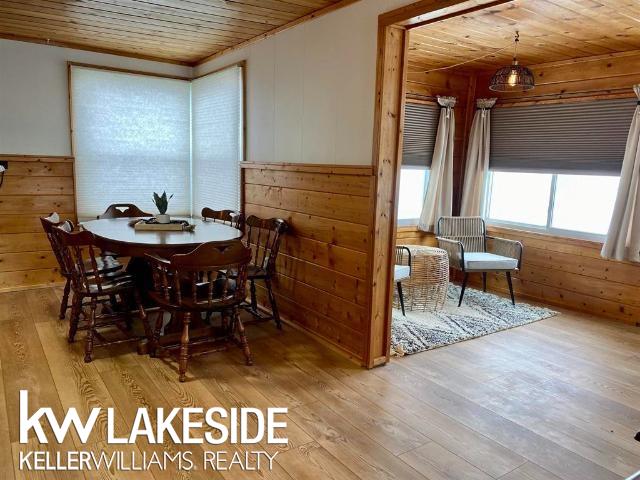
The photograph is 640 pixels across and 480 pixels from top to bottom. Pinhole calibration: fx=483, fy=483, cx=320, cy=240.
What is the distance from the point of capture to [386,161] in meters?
2.91

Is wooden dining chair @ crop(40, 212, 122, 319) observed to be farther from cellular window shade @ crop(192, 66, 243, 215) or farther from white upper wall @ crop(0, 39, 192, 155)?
white upper wall @ crop(0, 39, 192, 155)

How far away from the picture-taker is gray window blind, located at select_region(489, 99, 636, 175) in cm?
426

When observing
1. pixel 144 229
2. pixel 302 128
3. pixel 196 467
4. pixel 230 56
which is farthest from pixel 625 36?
pixel 196 467

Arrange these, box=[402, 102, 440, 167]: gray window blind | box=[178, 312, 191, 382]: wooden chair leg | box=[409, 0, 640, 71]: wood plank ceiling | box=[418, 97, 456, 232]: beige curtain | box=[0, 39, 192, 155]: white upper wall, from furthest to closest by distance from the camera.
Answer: box=[418, 97, 456, 232]: beige curtain
box=[402, 102, 440, 167]: gray window blind
box=[0, 39, 192, 155]: white upper wall
box=[409, 0, 640, 71]: wood plank ceiling
box=[178, 312, 191, 382]: wooden chair leg

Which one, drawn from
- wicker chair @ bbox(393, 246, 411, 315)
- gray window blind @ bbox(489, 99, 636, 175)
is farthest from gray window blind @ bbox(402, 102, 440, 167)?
wicker chair @ bbox(393, 246, 411, 315)

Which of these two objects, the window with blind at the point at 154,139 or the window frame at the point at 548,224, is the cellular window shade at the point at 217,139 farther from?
the window frame at the point at 548,224

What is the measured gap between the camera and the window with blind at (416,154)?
5.15m

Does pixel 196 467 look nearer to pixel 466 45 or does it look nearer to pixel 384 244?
pixel 384 244

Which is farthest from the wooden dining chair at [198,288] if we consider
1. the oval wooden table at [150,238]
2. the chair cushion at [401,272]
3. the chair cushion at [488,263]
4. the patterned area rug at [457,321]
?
the chair cushion at [488,263]

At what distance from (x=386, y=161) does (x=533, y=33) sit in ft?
6.03

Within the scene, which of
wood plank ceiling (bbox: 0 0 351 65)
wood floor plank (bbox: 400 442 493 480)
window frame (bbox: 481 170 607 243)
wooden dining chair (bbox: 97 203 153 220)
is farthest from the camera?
window frame (bbox: 481 170 607 243)

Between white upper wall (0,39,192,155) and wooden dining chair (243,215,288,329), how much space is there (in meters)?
2.15

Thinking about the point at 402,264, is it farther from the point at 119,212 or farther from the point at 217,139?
the point at 119,212

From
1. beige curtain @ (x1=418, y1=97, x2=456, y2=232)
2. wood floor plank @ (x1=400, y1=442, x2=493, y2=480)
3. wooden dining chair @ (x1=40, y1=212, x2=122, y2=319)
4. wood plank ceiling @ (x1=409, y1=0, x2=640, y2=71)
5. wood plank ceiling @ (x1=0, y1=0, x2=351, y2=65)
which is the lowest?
wood floor plank @ (x1=400, y1=442, x2=493, y2=480)
